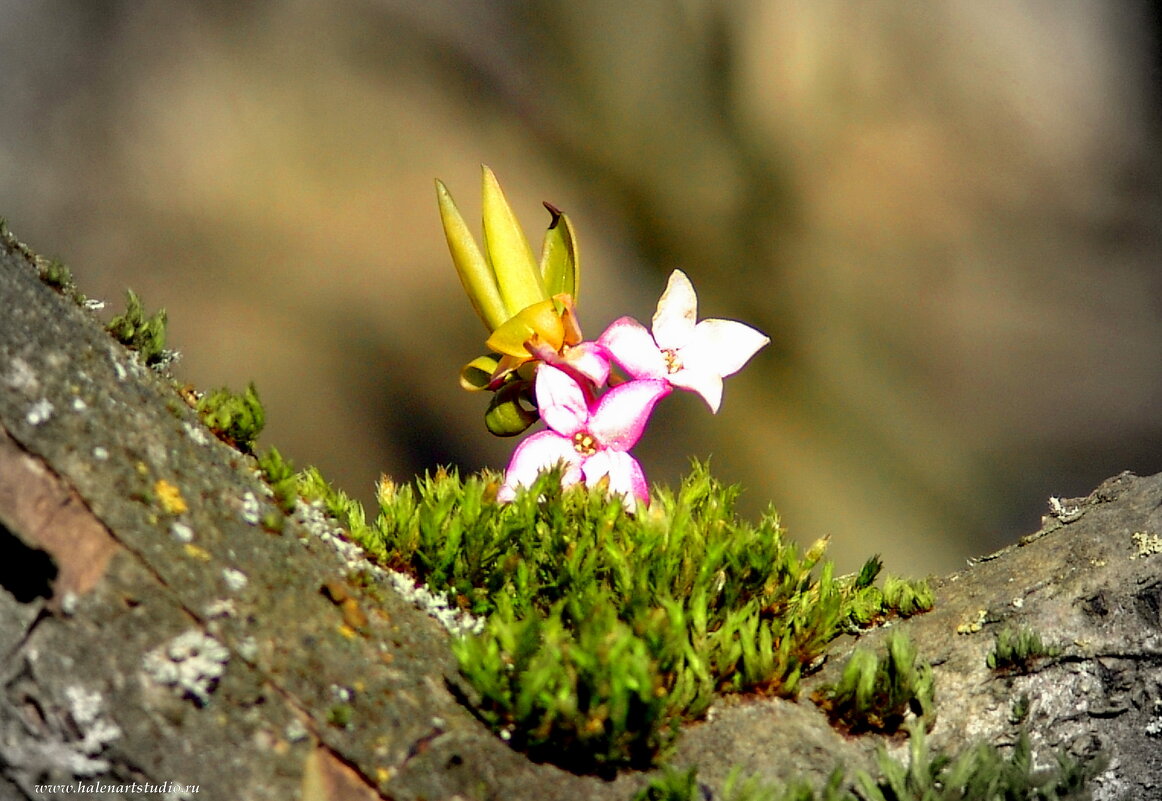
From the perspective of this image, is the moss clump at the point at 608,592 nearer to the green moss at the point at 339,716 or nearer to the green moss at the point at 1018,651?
the green moss at the point at 339,716

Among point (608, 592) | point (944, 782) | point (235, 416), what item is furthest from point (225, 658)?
point (944, 782)

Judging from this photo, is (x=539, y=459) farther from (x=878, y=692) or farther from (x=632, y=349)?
(x=878, y=692)

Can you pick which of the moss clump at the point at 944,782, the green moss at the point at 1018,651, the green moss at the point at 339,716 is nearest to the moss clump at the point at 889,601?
the green moss at the point at 1018,651

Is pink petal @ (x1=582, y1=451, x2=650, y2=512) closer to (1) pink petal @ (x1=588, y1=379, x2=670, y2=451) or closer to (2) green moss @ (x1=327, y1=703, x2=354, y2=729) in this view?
(1) pink petal @ (x1=588, y1=379, x2=670, y2=451)

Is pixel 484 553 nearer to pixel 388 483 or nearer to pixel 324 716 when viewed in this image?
pixel 388 483

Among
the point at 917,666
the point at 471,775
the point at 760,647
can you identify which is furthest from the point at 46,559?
the point at 917,666
